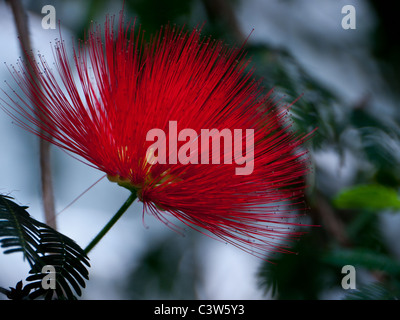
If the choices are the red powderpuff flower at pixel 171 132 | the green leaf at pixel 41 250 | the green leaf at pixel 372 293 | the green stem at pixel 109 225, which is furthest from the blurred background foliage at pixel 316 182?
the green leaf at pixel 41 250

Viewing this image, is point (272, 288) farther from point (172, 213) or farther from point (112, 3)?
point (112, 3)

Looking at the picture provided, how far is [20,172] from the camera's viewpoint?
2527mm

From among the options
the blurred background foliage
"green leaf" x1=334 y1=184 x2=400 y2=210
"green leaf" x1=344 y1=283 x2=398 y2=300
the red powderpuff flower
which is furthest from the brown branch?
"green leaf" x1=334 y1=184 x2=400 y2=210

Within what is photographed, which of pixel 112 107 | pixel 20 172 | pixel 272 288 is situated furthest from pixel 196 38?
pixel 20 172

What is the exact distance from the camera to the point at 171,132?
1010 mm

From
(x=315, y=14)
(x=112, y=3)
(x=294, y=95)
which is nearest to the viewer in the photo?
(x=294, y=95)

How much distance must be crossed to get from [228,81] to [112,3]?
4.95ft

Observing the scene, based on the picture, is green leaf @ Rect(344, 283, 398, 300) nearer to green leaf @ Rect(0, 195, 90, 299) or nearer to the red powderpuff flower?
the red powderpuff flower

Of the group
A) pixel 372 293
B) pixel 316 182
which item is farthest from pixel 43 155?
pixel 316 182

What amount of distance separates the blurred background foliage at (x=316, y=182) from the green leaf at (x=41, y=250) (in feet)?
2.29

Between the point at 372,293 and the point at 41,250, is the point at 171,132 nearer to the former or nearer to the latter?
the point at 41,250

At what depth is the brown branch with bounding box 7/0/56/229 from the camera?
1235 millimetres

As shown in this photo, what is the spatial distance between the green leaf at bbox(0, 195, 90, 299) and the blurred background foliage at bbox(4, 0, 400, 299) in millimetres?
698
